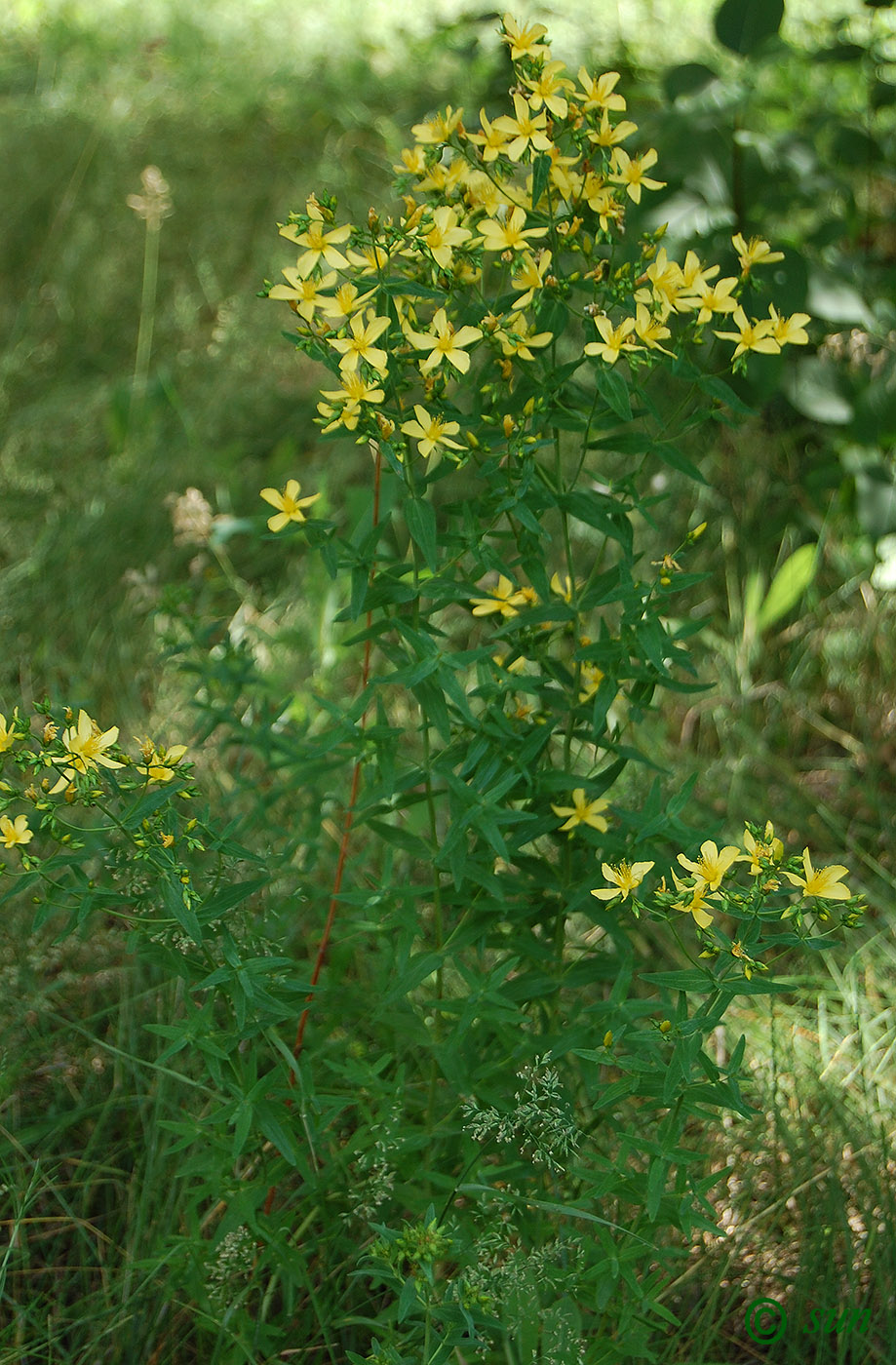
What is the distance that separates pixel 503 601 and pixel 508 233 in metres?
0.45

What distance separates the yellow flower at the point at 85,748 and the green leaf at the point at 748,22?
1.95m

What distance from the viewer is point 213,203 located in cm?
407

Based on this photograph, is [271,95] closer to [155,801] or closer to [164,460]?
[164,460]

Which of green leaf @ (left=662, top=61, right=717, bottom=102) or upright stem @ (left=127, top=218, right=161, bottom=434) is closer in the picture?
green leaf @ (left=662, top=61, right=717, bottom=102)

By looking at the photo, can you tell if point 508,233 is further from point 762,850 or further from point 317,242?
point 762,850

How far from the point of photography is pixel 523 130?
138 cm

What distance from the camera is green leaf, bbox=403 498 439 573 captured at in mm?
1387

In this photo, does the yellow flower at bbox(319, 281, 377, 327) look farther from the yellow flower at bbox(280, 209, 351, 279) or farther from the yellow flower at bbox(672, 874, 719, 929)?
the yellow flower at bbox(672, 874, 719, 929)

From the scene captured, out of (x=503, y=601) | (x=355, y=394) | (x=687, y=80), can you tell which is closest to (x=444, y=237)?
(x=355, y=394)

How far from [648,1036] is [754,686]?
155 cm

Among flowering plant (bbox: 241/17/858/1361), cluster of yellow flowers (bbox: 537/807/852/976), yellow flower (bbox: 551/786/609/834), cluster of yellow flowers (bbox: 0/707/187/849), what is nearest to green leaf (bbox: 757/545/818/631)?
flowering plant (bbox: 241/17/858/1361)

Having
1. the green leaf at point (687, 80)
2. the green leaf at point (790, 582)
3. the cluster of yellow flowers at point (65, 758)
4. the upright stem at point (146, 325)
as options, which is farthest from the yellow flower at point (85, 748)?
the upright stem at point (146, 325)

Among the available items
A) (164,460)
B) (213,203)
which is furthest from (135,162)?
(164,460)

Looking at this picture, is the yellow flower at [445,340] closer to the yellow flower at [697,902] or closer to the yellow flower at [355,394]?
the yellow flower at [355,394]
